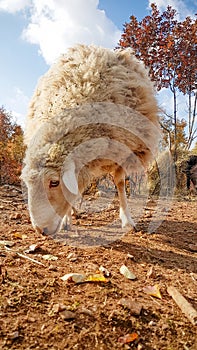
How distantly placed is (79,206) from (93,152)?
2811mm

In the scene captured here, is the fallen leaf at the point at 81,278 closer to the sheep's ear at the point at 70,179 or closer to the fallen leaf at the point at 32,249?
the fallen leaf at the point at 32,249

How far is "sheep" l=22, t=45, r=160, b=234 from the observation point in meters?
3.30

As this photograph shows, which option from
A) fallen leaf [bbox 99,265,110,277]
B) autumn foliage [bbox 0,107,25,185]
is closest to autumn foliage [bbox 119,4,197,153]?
autumn foliage [bbox 0,107,25,185]

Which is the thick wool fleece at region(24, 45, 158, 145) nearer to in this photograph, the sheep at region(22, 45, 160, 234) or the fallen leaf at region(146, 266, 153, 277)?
the sheep at region(22, 45, 160, 234)

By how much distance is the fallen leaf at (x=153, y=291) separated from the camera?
220 centimetres

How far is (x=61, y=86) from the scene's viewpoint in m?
3.95

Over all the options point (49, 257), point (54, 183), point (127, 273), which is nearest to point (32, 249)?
point (49, 257)

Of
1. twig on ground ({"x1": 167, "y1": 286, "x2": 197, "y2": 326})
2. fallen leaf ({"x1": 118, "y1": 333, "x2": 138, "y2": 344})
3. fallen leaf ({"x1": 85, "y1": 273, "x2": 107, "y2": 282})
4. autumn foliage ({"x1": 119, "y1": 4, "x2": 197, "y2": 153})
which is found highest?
autumn foliage ({"x1": 119, "y1": 4, "x2": 197, "y2": 153})

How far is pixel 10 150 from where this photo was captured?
10.5m

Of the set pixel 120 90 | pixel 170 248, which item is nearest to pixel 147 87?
pixel 120 90

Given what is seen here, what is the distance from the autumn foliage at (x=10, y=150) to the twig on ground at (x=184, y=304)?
8.13 metres

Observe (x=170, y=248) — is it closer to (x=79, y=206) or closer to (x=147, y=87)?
(x=147, y=87)

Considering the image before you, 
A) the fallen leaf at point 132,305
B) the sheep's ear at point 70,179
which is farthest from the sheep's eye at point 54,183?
the fallen leaf at point 132,305

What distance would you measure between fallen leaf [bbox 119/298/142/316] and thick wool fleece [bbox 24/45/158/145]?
240 cm
